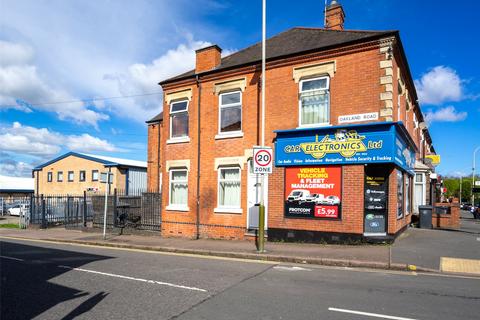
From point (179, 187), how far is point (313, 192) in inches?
272

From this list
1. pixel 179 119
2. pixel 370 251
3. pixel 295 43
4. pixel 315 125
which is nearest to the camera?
pixel 370 251

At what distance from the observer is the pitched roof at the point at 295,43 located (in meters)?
12.6

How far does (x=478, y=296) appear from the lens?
256 inches

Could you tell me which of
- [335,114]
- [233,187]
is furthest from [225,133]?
[335,114]

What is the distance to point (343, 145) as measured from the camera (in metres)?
12.2

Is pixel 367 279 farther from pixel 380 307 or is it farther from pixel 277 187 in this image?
pixel 277 187

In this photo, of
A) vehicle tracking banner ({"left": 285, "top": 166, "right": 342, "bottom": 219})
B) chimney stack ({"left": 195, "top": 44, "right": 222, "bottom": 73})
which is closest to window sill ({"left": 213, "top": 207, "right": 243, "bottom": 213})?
vehicle tracking banner ({"left": 285, "top": 166, "right": 342, "bottom": 219})

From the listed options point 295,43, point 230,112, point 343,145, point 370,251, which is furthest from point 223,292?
point 295,43

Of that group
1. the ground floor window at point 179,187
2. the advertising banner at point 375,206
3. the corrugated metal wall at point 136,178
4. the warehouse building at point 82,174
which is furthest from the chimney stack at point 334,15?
the corrugated metal wall at point 136,178

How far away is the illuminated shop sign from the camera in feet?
37.9

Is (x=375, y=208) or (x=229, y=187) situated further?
(x=229, y=187)

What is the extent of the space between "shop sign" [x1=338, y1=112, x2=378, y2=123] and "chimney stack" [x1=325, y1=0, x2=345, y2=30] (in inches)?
254

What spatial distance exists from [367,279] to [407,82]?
11731mm

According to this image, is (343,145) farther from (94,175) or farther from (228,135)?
(94,175)
